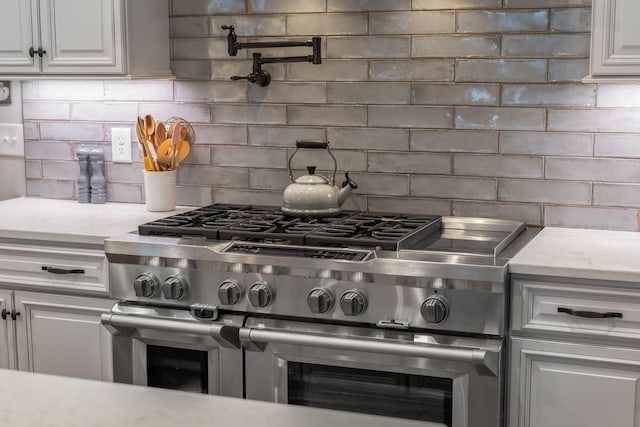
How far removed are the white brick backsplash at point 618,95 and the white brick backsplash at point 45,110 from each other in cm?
214

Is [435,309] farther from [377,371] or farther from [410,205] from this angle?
[410,205]

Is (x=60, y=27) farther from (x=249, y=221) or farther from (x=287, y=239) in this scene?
(x=287, y=239)

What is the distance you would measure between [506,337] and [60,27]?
199cm

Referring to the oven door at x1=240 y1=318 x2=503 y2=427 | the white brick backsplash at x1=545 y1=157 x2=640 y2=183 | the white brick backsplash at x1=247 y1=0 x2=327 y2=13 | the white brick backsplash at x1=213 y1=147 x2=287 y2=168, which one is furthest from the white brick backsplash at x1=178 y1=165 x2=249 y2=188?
the white brick backsplash at x1=545 y1=157 x2=640 y2=183

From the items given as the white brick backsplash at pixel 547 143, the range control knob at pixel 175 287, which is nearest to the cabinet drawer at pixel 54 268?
the range control knob at pixel 175 287

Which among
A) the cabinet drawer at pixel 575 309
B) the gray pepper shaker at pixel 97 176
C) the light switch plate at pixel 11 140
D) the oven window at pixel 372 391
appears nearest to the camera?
the cabinet drawer at pixel 575 309

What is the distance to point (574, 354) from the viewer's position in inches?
99.6

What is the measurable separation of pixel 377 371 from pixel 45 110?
200cm

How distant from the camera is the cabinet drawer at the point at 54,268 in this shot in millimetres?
3066

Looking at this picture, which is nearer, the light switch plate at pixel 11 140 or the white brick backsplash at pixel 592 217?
the white brick backsplash at pixel 592 217

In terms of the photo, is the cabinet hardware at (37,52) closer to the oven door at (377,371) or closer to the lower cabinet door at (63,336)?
the lower cabinet door at (63,336)

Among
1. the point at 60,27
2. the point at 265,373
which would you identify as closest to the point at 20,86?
the point at 60,27

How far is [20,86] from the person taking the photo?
12.5 ft

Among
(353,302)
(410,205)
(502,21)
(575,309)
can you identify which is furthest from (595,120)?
(353,302)
